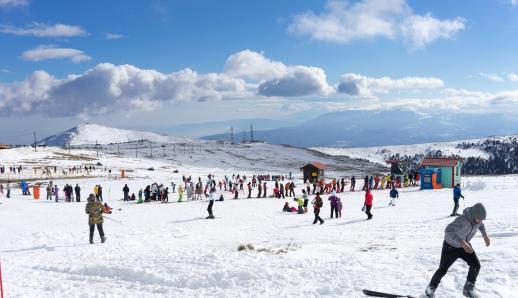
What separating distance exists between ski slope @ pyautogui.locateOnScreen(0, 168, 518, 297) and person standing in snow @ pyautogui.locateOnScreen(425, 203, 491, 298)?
2.09 ft

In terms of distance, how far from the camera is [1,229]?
72.1 feet

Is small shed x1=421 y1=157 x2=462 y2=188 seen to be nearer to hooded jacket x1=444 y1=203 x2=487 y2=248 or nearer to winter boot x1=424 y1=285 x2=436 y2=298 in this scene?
winter boot x1=424 y1=285 x2=436 y2=298

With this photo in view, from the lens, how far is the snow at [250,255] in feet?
32.0

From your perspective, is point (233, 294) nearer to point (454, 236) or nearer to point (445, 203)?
point (454, 236)

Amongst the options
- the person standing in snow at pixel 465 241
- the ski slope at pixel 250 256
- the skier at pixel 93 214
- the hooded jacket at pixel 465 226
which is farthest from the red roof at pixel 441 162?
the hooded jacket at pixel 465 226

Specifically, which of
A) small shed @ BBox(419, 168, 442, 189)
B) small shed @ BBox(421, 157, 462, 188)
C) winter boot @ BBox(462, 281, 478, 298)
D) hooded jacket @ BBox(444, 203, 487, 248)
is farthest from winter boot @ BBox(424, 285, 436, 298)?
small shed @ BBox(421, 157, 462, 188)

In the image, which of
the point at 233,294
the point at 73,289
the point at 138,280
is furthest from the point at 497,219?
the point at 73,289

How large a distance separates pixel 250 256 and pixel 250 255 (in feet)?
0.38

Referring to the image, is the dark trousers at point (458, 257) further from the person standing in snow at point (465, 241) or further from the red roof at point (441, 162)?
the red roof at point (441, 162)

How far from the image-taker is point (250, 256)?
12.5 m

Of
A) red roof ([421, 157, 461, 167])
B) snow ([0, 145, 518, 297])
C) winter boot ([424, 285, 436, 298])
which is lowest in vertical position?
snow ([0, 145, 518, 297])

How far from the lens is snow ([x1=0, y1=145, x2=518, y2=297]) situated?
9.77 metres

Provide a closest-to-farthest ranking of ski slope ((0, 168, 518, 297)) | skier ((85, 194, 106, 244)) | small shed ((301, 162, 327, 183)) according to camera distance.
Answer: ski slope ((0, 168, 518, 297)) < skier ((85, 194, 106, 244)) < small shed ((301, 162, 327, 183))

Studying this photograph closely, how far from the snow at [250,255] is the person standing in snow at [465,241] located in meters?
0.58
